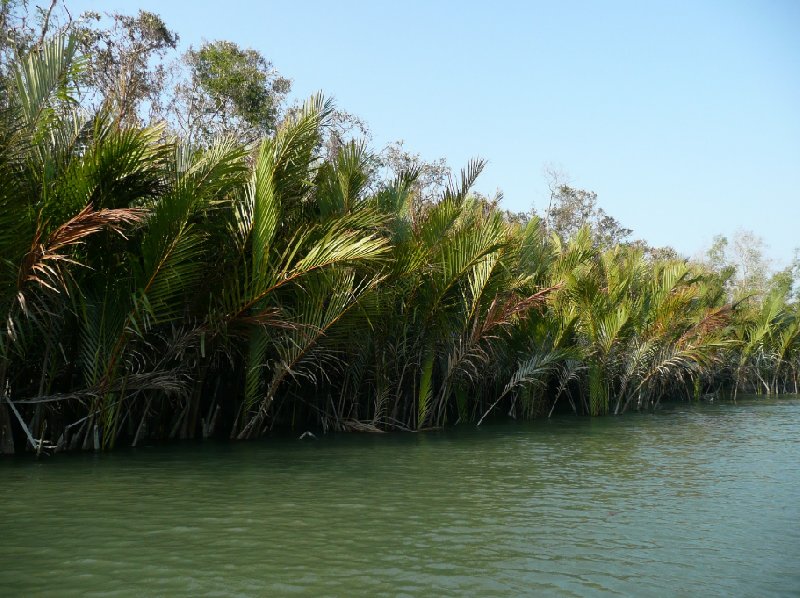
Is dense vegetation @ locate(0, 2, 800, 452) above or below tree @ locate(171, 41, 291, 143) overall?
below

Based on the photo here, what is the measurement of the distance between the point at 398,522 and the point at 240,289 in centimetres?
398

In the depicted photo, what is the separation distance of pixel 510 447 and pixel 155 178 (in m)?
5.41

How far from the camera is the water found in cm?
389

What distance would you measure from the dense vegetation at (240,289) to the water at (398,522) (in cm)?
99

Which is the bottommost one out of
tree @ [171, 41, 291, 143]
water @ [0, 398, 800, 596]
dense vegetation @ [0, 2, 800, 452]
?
water @ [0, 398, 800, 596]

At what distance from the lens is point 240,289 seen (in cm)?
841

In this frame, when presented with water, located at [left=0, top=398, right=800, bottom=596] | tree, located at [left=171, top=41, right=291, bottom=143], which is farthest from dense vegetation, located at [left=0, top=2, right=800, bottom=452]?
tree, located at [left=171, top=41, right=291, bottom=143]

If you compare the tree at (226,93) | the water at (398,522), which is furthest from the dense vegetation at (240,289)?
the tree at (226,93)

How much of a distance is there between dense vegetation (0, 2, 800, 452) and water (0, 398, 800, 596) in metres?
0.99

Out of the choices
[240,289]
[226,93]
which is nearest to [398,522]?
[240,289]

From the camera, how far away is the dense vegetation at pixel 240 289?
273 inches

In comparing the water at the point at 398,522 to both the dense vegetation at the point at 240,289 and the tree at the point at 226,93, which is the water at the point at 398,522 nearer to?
the dense vegetation at the point at 240,289

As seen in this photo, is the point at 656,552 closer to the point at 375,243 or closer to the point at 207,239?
the point at 375,243

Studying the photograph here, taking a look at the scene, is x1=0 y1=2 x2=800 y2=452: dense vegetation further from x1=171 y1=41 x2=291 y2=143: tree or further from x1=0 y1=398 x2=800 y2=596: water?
x1=171 y1=41 x2=291 y2=143: tree
